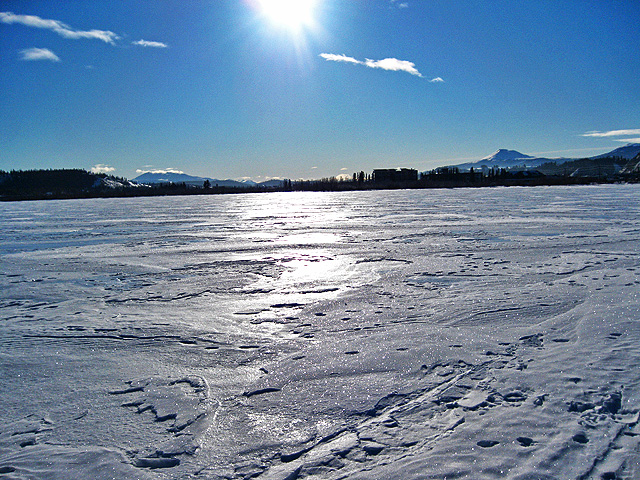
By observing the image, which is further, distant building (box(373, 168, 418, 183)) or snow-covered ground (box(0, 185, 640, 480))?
distant building (box(373, 168, 418, 183))

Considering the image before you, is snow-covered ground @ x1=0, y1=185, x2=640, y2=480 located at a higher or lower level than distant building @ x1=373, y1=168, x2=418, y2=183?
lower

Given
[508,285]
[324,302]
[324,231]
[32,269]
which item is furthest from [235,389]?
[324,231]

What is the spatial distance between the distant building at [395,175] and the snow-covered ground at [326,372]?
6263 cm

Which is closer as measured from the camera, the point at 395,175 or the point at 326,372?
the point at 326,372

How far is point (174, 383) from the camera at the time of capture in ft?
7.00

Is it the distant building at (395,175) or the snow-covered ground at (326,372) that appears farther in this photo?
the distant building at (395,175)

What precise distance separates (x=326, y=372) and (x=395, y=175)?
6651 centimetres

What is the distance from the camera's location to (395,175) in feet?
218

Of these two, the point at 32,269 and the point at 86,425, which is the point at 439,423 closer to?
the point at 86,425

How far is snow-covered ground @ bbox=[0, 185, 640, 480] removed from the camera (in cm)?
152

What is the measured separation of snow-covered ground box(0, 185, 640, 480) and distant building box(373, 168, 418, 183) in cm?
6263

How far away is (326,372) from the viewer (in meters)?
2.20

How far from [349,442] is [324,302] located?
1898mm

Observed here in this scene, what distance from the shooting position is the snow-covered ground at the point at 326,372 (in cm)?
152
